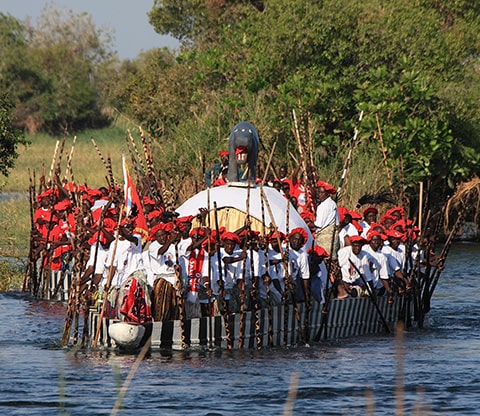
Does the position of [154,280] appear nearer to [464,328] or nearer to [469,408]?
[469,408]

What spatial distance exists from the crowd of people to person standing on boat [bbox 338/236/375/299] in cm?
2

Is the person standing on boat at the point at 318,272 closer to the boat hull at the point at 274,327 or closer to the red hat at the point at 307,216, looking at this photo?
the boat hull at the point at 274,327

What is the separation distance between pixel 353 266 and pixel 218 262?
3.92 m

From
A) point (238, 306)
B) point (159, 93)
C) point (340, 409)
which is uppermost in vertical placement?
point (159, 93)

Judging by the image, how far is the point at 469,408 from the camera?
16.4 meters

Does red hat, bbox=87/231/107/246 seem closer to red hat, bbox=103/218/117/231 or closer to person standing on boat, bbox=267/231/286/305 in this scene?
red hat, bbox=103/218/117/231

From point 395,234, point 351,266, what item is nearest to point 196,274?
point 351,266

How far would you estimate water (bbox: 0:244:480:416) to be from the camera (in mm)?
16203

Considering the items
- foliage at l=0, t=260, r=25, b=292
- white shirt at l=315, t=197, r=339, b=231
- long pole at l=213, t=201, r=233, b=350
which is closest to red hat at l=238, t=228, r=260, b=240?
long pole at l=213, t=201, r=233, b=350

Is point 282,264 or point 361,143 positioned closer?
point 282,264

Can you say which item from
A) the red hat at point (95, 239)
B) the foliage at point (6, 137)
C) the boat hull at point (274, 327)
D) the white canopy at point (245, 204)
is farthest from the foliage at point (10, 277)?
the boat hull at point (274, 327)

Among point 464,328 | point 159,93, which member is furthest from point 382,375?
point 159,93

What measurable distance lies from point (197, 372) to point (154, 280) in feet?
5.25

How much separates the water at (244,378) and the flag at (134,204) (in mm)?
1865
